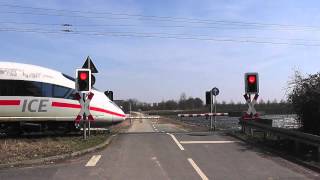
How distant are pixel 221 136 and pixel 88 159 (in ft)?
27.6

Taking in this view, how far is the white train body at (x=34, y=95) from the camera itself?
21.4 meters

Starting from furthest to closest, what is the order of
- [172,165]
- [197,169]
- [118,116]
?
[118,116], [172,165], [197,169]

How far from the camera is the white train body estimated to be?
2142cm

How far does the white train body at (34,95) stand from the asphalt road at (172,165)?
15.9 ft

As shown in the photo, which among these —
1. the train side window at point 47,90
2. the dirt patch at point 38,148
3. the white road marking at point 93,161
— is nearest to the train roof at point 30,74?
the train side window at point 47,90

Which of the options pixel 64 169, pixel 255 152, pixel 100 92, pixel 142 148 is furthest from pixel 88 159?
pixel 100 92

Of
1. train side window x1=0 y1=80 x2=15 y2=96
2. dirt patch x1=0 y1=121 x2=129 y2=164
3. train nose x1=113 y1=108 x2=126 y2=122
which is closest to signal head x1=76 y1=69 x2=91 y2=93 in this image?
dirt patch x1=0 y1=121 x2=129 y2=164

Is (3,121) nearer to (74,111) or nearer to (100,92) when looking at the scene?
(74,111)

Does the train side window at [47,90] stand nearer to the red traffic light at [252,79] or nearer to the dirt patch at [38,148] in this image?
the dirt patch at [38,148]

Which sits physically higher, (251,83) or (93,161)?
(251,83)

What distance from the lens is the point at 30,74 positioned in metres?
21.8

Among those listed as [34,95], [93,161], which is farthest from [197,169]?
[34,95]

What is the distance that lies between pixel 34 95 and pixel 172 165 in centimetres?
1043

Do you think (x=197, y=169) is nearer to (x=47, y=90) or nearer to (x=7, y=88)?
(x=47, y=90)
